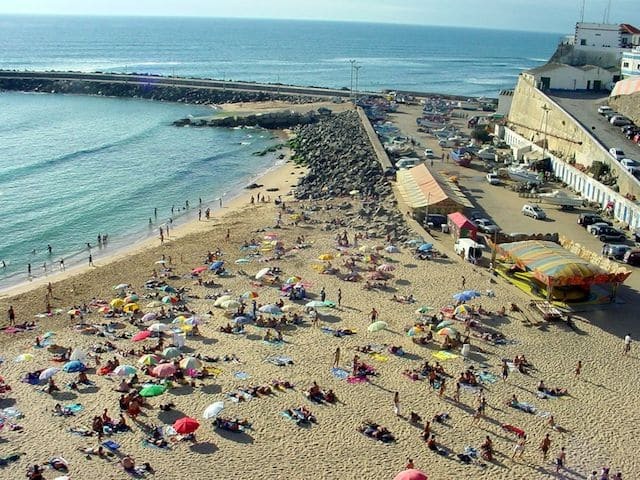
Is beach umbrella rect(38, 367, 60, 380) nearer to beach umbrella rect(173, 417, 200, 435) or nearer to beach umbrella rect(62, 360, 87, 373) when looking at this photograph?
beach umbrella rect(62, 360, 87, 373)

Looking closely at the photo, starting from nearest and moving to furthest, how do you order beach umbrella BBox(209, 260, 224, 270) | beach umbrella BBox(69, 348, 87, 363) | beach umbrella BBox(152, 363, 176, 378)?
beach umbrella BBox(152, 363, 176, 378), beach umbrella BBox(69, 348, 87, 363), beach umbrella BBox(209, 260, 224, 270)

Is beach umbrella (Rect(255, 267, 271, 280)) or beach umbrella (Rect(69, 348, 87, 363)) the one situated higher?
beach umbrella (Rect(255, 267, 271, 280))

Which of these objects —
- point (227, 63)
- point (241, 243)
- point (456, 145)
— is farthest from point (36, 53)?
point (241, 243)

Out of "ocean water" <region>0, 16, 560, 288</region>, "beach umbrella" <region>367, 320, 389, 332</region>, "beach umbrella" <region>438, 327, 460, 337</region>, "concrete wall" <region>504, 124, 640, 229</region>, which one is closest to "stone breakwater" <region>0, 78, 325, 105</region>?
"ocean water" <region>0, 16, 560, 288</region>

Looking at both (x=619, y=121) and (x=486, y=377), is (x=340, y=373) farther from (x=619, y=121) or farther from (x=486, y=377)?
(x=619, y=121)

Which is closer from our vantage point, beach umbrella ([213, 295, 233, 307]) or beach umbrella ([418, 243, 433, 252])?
beach umbrella ([213, 295, 233, 307])

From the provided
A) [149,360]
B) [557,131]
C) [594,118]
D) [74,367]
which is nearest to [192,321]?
[149,360]

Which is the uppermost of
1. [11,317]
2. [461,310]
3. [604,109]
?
[604,109]
